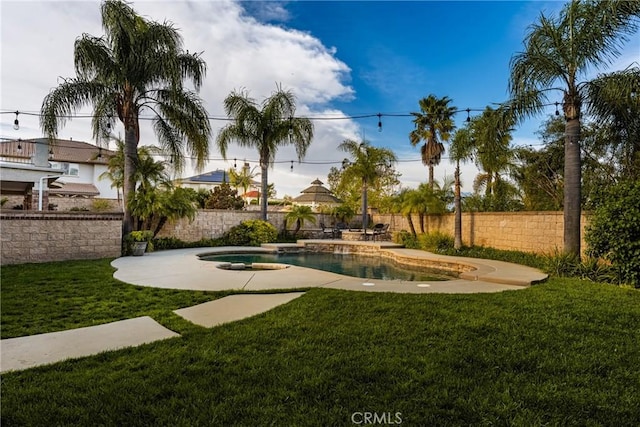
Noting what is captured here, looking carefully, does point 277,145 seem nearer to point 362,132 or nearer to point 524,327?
point 362,132

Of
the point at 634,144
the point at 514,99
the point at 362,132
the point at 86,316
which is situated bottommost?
the point at 86,316

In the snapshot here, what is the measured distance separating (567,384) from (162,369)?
2932 millimetres

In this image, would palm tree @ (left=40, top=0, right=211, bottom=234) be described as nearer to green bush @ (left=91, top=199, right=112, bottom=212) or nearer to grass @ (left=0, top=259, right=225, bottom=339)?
grass @ (left=0, top=259, right=225, bottom=339)

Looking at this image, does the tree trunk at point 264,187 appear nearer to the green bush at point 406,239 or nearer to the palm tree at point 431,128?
the green bush at point 406,239

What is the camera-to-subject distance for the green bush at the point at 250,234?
48.1 feet

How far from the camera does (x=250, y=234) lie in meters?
14.8

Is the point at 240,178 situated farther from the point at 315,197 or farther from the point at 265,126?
the point at 265,126

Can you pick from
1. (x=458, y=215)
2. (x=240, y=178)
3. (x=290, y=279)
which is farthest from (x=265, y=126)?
(x=240, y=178)

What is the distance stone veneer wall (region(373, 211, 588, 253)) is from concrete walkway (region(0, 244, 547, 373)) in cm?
154

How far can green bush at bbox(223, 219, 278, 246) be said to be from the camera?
48.1 feet

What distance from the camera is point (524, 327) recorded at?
3.67m

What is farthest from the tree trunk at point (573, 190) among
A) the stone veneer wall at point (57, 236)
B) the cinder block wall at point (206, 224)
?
the cinder block wall at point (206, 224)

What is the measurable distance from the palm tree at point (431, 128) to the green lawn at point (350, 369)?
13.7 metres

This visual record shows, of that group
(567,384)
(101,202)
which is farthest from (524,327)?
(101,202)
